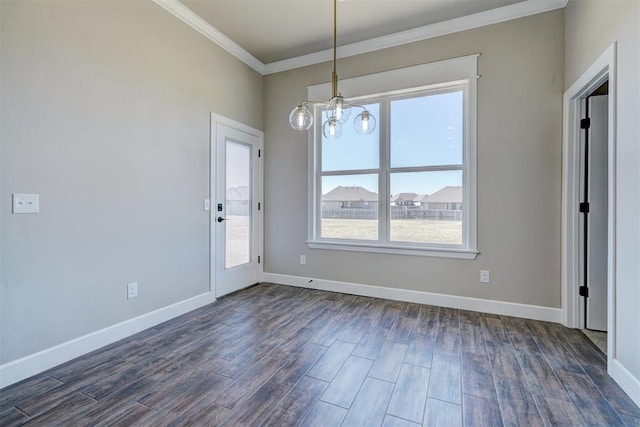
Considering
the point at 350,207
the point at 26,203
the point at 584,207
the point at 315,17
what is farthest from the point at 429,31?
the point at 26,203

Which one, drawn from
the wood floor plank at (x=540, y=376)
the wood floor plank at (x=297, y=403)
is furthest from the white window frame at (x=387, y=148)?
the wood floor plank at (x=297, y=403)

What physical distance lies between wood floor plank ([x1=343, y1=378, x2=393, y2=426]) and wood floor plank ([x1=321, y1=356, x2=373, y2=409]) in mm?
42

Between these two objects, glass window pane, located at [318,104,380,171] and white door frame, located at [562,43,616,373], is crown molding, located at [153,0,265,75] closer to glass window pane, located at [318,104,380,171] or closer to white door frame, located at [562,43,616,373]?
glass window pane, located at [318,104,380,171]

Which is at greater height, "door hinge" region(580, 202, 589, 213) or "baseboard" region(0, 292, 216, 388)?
"door hinge" region(580, 202, 589, 213)

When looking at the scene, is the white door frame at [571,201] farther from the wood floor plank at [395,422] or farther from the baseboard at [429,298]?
the wood floor plank at [395,422]

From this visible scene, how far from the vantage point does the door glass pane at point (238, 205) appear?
146 inches

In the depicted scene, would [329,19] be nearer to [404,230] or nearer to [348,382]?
[404,230]

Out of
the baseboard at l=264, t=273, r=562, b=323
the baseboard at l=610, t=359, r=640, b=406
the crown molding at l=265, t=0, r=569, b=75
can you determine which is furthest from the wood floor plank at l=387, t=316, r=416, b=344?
the crown molding at l=265, t=0, r=569, b=75

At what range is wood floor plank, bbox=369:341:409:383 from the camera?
1998 millimetres

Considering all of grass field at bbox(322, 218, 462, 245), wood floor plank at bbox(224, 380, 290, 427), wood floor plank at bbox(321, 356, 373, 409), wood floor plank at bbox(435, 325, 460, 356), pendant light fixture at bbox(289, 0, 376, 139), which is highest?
pendant light fixture at bbox(289, 0, 376, 139)

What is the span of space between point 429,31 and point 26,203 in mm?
3969

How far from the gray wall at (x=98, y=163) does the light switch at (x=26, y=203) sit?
0.04 metres

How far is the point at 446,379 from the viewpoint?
1.95m

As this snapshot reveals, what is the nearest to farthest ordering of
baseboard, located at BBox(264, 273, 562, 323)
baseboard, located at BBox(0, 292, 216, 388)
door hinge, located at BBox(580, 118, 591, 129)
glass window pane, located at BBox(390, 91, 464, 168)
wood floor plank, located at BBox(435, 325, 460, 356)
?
baseboard, located at BBox(0, 292, 216, 388), wood floor plank, located at BBox(435, 325, 460, 356), door hinge, located at BBox(580, 118, 591, 129), baseboard, located at BBox(264, 273, 562, 323), glass window pane, located at BBox(390, 91, 464, 168)
